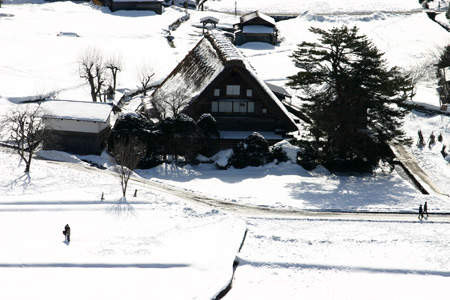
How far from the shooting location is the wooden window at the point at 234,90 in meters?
58.1

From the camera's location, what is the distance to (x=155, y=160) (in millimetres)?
53219

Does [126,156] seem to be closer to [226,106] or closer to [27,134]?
[27,134]

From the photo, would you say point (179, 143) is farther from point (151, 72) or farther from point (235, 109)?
point (151, 72)

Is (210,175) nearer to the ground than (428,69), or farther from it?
nearer to the ground

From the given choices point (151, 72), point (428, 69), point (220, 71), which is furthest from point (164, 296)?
point (428, 69)

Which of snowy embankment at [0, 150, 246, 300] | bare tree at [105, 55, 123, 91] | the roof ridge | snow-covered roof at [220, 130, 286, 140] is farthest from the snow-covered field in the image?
the roof ridge

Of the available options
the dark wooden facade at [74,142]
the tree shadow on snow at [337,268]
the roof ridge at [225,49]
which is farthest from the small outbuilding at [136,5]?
the tree shadow on snow at [337,268]

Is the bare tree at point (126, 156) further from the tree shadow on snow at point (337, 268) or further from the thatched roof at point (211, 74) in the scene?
the tree shadow on snow at point (337, 268)

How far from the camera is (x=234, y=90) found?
191 ft

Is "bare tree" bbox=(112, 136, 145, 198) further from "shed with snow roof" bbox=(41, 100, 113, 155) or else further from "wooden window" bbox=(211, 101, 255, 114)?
"wooden window" bbox=(211, 101, 255, 114)

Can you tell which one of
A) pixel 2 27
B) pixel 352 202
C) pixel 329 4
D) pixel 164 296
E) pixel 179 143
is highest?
pixel 329 4

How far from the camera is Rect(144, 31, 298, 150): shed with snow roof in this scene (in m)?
57.2

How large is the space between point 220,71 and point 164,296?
29.4 meters

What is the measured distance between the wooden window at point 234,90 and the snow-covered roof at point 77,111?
11832mm
